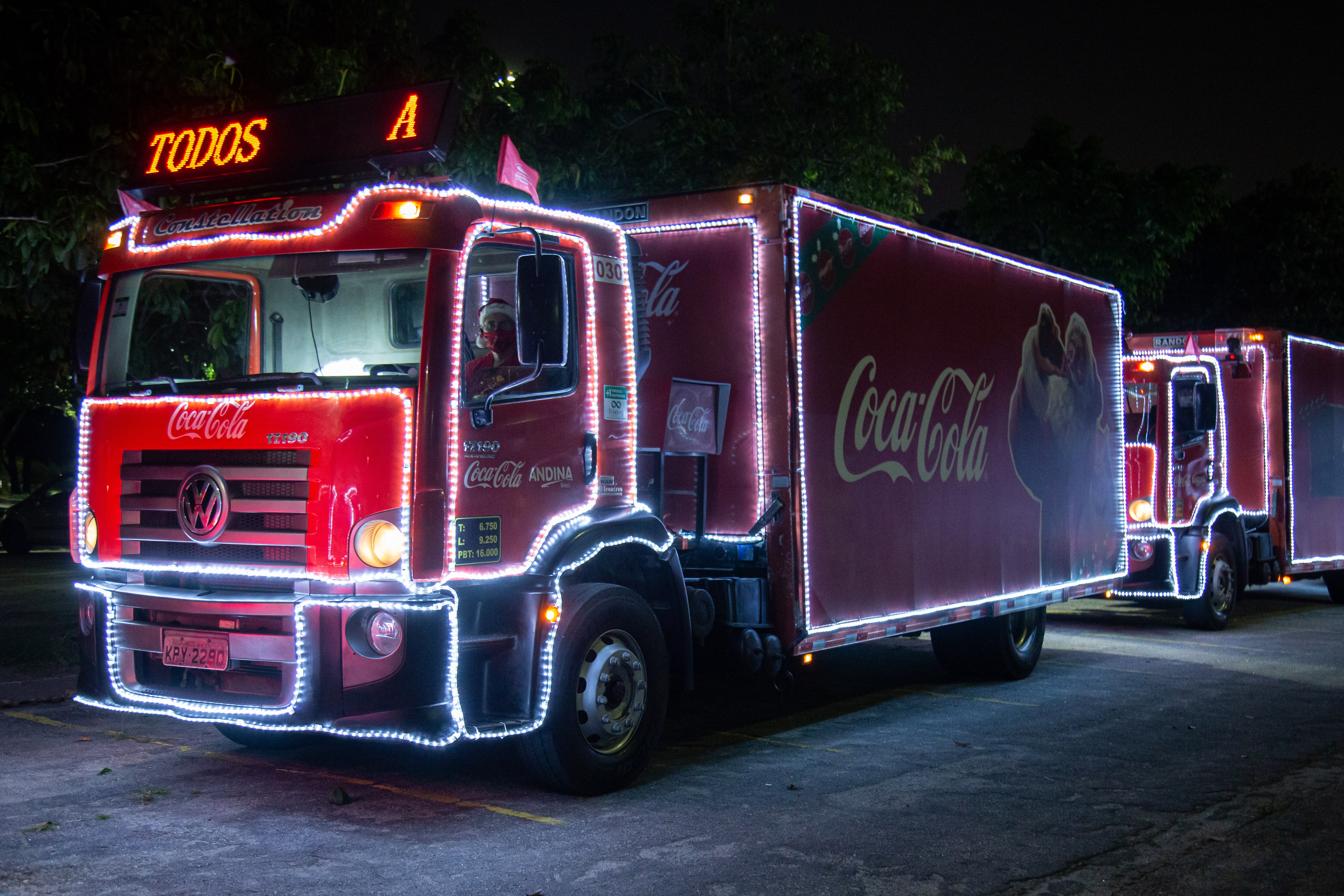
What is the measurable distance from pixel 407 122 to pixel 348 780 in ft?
11.4

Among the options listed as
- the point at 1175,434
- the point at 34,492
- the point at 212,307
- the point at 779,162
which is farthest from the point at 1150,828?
the point at 34,492

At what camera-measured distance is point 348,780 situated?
7.08 meters

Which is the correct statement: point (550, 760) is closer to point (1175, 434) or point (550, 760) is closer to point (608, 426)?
point (608, 426)

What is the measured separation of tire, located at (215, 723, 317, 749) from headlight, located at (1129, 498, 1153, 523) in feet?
31.2

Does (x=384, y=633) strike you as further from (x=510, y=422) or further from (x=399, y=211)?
(x=399, y=211)

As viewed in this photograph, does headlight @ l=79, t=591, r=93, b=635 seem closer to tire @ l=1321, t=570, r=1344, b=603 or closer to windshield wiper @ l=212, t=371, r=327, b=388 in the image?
windshield wiper @ l=212, t=371, r=327, b=388

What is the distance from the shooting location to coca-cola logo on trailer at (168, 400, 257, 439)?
19.7 ft

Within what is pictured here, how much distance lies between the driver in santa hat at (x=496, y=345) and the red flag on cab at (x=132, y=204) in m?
2.10

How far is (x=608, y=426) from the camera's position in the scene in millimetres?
6867

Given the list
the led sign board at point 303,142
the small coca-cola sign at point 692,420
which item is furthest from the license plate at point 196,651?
the small coca-cola sign at point 692,420

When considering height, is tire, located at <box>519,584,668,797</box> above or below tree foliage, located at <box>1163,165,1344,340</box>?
below

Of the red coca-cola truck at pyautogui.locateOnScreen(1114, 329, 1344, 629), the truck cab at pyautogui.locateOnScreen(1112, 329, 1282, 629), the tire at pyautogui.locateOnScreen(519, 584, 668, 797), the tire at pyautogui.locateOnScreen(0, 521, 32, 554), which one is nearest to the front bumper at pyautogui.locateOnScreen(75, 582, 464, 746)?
the tire at pyautogui.locateOnScreen(519, 584, 668, 797)

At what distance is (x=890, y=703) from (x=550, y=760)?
383 cm

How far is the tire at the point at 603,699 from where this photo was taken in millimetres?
6387
